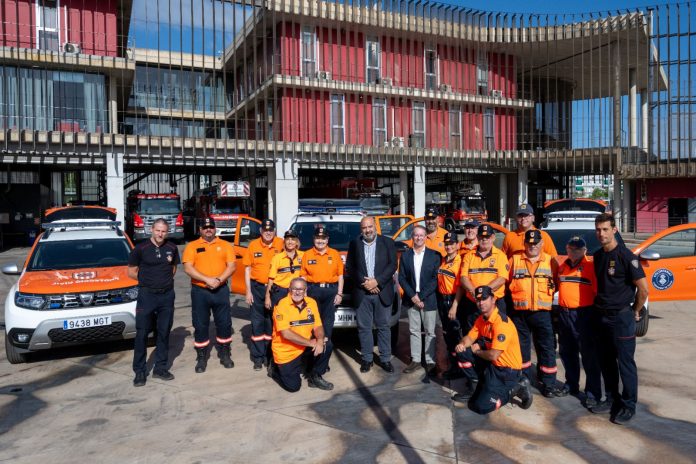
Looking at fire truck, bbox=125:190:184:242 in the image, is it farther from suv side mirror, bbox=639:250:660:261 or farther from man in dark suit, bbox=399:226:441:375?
suv side mirror, bbox=639:250:660:261

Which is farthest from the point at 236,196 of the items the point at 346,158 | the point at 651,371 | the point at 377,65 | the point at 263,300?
the point at 651,371

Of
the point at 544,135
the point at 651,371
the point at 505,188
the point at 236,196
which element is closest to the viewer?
the point at 651,371

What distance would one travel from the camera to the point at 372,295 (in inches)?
253

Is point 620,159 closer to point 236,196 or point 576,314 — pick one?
point 236,196

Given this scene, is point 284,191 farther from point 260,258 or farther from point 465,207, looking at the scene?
point 260,258

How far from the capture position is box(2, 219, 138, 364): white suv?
6.44 meters

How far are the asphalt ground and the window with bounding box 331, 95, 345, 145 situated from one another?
919 inches

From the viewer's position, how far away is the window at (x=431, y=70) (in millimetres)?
31062

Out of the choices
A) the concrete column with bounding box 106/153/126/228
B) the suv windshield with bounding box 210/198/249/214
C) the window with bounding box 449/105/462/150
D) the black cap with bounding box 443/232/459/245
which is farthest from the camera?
the window with bounding box 449/105/462/150

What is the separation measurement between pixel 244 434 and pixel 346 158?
23755 mm

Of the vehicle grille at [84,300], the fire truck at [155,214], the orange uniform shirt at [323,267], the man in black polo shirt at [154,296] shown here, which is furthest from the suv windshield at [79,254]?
the fire truck at [155,214]

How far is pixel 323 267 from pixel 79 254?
3.74 meters

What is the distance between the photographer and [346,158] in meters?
27.8

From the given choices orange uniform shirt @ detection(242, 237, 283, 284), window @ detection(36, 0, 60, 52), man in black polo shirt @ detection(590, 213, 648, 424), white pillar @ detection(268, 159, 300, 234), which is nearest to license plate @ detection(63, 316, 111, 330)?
orange uniform shirt @ detection(242, 237, 283, 284)
